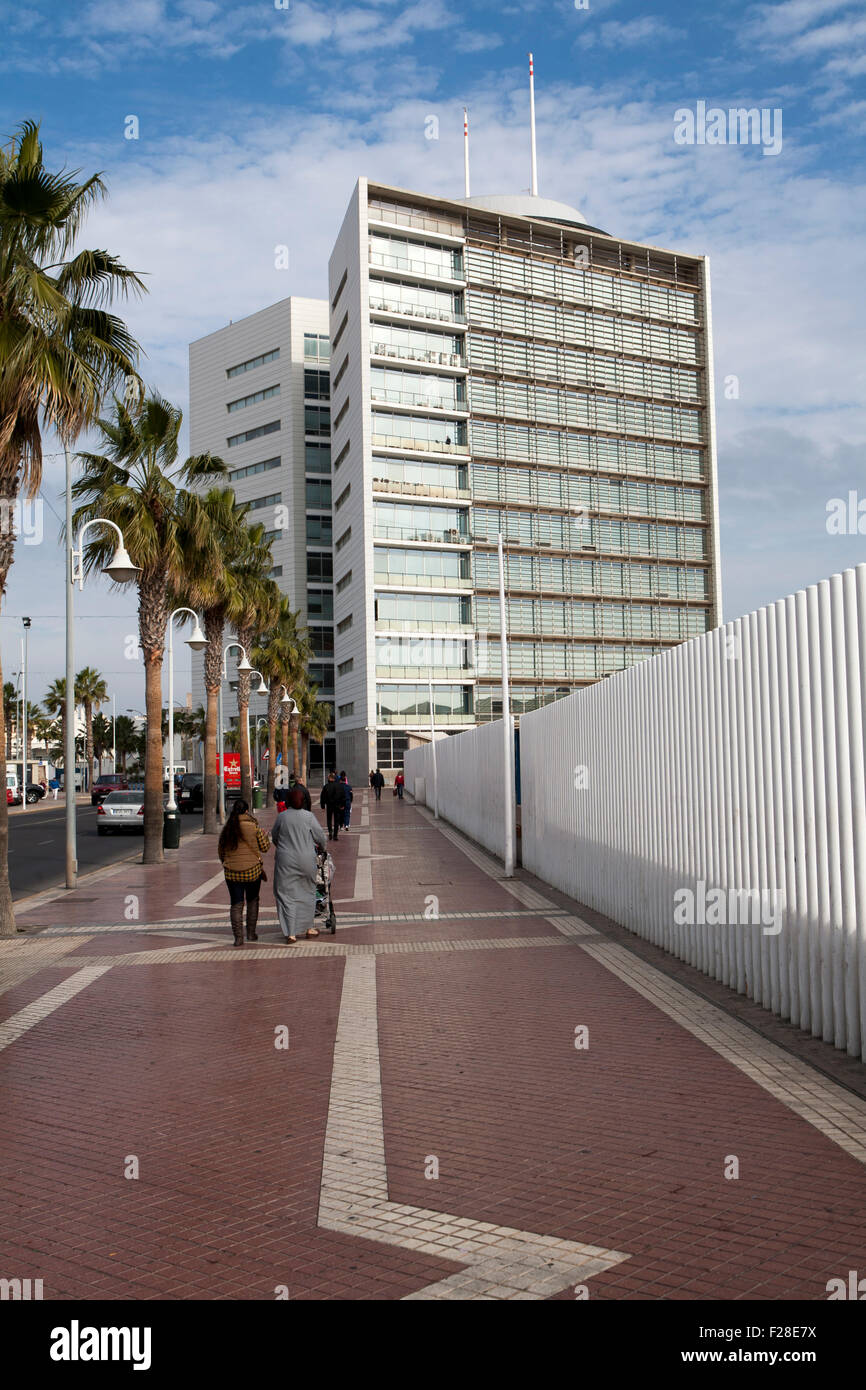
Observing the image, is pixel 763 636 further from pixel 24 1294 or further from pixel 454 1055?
pixel 24 1294

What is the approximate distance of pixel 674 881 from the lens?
10.4 meters

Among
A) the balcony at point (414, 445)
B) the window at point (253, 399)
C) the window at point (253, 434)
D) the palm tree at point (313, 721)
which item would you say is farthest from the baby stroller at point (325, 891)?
the window at point (253, 399)

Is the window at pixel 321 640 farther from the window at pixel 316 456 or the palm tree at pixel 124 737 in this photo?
the palm tree at pixel 124 737

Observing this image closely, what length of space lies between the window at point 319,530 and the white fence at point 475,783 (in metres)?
59.3

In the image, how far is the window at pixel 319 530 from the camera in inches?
3878

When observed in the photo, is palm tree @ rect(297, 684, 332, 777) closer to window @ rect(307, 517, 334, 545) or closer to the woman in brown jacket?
window @ rect(307, 517, 334, 545)

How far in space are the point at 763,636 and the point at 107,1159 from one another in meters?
5.22

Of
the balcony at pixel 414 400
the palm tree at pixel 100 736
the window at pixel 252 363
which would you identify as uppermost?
the window at pixel 252 363

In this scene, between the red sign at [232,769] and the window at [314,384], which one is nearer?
the red sign at [232,769]

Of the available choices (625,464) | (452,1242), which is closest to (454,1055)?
(452,1242)

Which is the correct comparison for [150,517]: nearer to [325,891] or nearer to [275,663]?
[325,891]

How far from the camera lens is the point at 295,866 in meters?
12.1

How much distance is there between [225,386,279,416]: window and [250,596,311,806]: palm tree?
42.0 m
